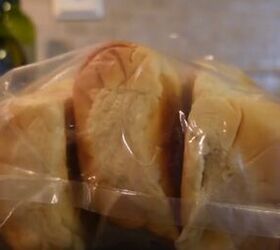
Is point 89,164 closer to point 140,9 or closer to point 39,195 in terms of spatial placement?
point 39,195

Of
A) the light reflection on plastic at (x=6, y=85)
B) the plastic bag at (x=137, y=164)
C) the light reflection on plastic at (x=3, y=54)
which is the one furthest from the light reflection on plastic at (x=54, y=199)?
the light reflection on plastic at (x=3, y=54)

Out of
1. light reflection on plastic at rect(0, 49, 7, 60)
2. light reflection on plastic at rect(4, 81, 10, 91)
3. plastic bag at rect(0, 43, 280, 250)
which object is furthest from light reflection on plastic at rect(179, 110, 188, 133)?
light reflection on plastic at rect(0, 49, 7, 60)

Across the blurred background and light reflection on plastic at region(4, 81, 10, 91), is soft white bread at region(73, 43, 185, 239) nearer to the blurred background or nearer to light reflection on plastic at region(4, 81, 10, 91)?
light reflection on plastic at region(4, 81, 10, 91)

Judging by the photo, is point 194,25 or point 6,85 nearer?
point 6,85

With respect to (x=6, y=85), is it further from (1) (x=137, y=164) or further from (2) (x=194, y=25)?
(2) (x=194, y=25)

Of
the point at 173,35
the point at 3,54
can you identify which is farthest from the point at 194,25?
the point at 3,54

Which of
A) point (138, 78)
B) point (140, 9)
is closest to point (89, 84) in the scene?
point (138, 78)
